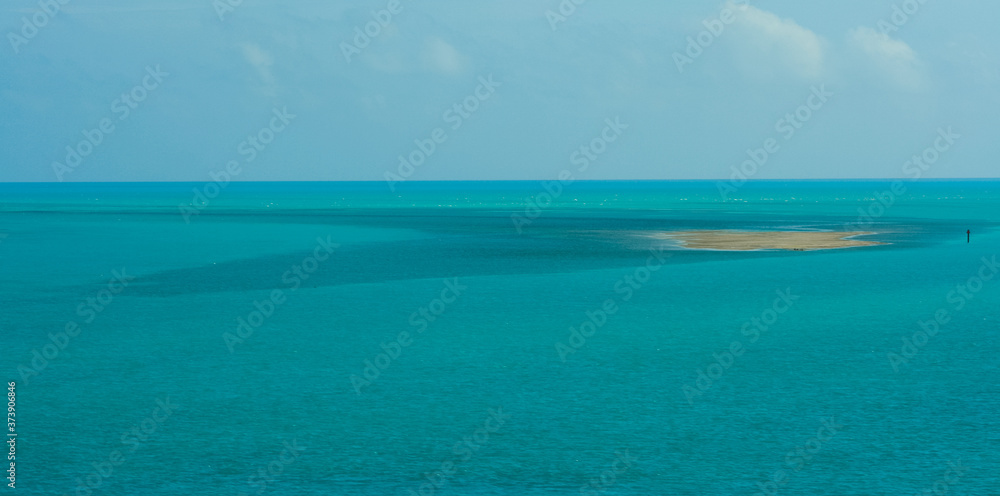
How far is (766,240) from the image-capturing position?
237 feet

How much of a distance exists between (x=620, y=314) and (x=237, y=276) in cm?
2057

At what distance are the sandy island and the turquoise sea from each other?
13.2 metres

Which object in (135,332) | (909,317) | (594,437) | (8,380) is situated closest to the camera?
(594,437)

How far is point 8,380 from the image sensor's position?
2552cm

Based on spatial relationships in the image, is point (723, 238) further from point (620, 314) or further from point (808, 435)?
point (808, 435)

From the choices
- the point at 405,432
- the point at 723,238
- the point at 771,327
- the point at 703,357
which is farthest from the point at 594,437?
the point at 723,238

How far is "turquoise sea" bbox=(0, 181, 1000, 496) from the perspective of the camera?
1867 centimetres

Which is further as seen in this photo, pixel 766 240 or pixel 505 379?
pixel 766 240

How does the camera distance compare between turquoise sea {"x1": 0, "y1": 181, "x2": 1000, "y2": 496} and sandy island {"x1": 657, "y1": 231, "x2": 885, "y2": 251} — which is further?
sandy island {"x1": 657, "y1": 231, "x2": 885, "y2": 251}

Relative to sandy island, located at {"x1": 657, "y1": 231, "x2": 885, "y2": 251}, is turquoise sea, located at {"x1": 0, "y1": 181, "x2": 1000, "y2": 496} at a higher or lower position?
lower

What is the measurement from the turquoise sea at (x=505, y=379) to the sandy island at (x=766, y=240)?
518 inches

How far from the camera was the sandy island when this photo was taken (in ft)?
214

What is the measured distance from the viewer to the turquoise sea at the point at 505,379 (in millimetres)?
18672

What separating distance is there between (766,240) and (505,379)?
49.9 meters
